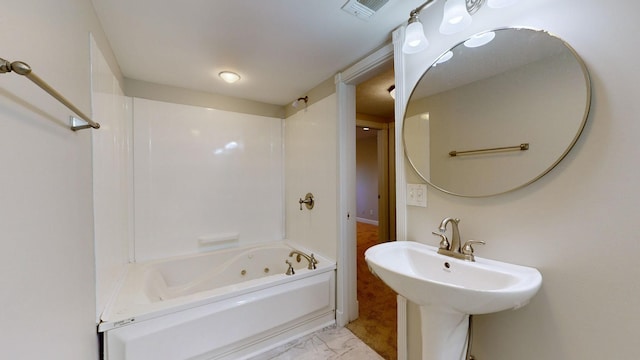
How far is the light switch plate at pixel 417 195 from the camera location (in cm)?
131

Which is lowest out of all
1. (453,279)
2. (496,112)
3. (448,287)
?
(453,279)

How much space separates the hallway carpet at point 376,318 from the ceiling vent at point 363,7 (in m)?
2.24

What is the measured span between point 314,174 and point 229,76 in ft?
3.96

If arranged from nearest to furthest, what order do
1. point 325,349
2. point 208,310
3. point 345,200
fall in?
point 208,310, point 325,349, point 345,200

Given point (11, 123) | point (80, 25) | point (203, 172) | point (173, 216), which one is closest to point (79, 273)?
point (11, 123)

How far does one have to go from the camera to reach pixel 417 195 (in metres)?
1.35

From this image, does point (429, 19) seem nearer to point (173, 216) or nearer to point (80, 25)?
point (80, 25)

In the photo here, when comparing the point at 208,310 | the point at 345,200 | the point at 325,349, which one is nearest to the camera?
the point at 208,310

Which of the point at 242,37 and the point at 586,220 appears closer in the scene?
the point at 586,220

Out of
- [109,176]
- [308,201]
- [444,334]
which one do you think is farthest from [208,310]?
[444,334]

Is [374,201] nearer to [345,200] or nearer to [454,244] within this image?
[345,200]

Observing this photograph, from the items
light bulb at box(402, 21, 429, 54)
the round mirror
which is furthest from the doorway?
the round mirror

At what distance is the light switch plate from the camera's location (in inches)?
51.7

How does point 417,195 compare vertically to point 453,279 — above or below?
above
